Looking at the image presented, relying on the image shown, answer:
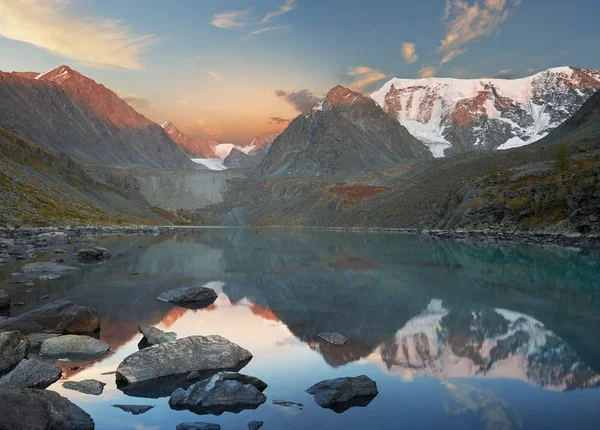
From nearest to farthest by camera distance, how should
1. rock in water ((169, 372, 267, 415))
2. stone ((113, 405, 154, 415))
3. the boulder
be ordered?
stone ((113, 405, 154, 415))
rock in water ((169, 372, 267, 415))
the boulder

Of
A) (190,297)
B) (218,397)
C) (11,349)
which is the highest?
(11,349)

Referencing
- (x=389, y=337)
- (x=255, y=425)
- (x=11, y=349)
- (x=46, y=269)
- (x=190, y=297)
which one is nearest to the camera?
(x=255, y=425)

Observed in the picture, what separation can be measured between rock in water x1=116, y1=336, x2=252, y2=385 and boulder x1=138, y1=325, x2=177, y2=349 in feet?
6.55

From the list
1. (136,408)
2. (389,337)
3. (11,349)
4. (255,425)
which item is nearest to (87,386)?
(136,408)

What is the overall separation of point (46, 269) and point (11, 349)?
75.7 ft

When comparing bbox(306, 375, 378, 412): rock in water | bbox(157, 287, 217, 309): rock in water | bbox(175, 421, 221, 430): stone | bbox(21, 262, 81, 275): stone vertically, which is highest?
bbox(306, 375, 378, 412): rock in water

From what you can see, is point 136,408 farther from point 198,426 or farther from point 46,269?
point 46,269

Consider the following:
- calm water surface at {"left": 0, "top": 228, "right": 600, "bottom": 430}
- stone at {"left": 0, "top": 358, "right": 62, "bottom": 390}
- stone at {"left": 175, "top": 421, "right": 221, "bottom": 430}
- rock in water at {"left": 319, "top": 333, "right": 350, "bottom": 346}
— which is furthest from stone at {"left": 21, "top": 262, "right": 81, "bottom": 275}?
stone at {"left": 175, "top": 421, "right": 221, "bottom": 430}

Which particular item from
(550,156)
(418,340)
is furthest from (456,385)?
(550,156)

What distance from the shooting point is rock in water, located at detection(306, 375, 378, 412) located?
1107cm

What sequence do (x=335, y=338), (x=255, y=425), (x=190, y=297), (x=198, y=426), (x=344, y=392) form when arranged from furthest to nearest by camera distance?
(x=190, y=297)
(x=335, y=338)
(x=344, y=392)
(x=255, y=425)
(x=198, y=426)

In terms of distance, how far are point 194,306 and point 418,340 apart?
39.0 ft

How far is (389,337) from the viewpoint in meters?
17.2

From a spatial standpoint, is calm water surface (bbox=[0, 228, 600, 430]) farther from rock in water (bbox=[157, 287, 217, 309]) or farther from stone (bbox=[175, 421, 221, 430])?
rock in water (bbox=[157, 287, 217, 309])
